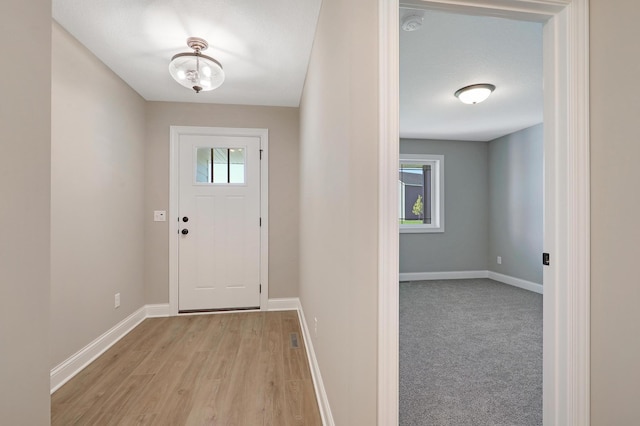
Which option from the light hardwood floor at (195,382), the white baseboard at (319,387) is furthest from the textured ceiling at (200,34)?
the light hardwood floor at (195,382)

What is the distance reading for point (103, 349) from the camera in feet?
7.84

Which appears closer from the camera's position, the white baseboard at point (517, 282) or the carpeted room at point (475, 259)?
the carpeted room at point (475, 259)

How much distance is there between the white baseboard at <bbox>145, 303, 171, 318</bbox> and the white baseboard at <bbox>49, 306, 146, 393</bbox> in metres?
0.15

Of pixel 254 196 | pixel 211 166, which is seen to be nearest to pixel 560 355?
pixel 254 196

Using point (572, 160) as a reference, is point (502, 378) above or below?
below

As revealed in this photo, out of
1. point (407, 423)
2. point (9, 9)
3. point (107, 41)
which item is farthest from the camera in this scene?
point (107, 41)

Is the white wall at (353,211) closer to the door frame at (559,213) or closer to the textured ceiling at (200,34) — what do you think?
the door frame at (559,213)

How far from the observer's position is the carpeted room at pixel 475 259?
1822 mm

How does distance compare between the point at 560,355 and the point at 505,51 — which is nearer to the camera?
the point at 560,355

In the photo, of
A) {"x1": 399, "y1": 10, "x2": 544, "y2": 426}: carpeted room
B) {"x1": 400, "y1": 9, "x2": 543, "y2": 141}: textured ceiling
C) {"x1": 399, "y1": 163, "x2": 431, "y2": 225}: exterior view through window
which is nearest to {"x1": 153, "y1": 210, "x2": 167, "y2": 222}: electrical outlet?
{"x1": 399, "y1": 10, "x2": 544, "y2": 426}: carpeted room

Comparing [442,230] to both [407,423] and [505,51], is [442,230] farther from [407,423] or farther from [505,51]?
[407,423]

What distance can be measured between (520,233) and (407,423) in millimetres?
4041

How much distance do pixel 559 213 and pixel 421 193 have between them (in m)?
4.11

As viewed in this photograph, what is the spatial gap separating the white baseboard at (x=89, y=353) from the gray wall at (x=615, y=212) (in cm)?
302
